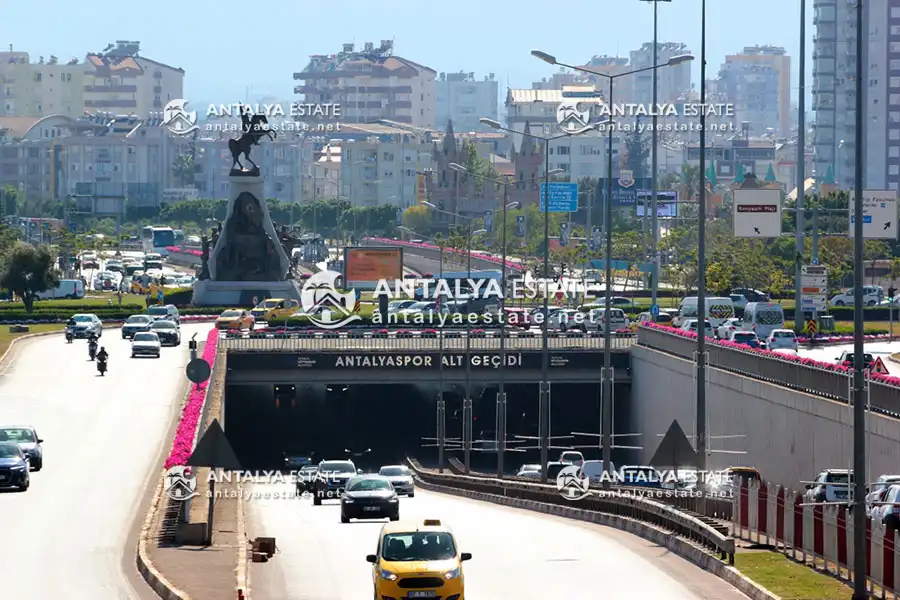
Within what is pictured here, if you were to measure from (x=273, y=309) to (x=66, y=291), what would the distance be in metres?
31.6

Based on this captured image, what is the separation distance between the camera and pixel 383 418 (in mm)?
88500

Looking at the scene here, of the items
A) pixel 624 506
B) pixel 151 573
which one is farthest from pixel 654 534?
pixel 151 573

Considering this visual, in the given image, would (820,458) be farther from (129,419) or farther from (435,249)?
(435,249)

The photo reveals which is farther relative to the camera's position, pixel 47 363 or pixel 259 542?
pixel 47 363

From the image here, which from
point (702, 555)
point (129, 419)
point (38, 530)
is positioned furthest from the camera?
point (129, 419)

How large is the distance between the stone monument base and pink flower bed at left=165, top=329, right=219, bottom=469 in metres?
31.5

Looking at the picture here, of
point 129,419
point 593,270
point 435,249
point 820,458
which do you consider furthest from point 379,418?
point 435,249

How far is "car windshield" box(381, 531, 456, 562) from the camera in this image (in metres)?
Answer: 27.0

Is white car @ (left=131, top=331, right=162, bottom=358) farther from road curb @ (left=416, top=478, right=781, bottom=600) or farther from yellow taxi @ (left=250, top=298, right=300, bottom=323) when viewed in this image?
road curb @ (left=416, top=478, right=781, bottom=600)

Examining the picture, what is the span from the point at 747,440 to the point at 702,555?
28.0 metres

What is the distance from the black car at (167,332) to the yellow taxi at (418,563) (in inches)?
2767

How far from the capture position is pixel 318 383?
3401 inches
